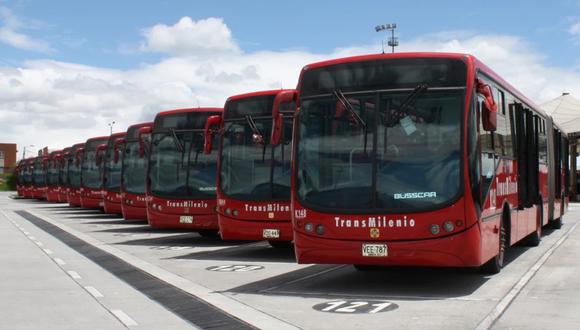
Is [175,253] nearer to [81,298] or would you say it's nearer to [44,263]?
[44,263]

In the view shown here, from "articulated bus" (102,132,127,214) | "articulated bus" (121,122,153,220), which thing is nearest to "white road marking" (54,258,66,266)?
"articulated bus" (121,122,153,220)

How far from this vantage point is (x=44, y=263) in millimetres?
14797

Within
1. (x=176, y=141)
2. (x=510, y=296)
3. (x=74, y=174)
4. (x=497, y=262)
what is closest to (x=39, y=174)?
(x=74, y=174)

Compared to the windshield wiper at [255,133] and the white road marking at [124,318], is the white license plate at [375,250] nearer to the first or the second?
the white road marking at [124,318]

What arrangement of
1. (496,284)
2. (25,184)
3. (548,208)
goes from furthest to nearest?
(25,184)
(548,208)
(496,284)

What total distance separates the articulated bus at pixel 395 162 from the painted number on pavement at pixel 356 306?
2.22ft

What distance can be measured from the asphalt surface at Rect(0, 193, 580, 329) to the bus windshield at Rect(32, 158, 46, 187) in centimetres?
3830

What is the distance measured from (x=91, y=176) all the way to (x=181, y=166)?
17218 mm

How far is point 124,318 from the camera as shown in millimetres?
8727

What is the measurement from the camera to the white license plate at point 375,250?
10.1 m

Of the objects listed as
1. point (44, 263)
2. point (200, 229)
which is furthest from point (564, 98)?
point (44, 263)

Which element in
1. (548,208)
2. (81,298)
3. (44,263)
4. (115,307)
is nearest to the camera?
(115,307)

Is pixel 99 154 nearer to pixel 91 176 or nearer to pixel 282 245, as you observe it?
pixel 91 176

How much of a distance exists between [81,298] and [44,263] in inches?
191
